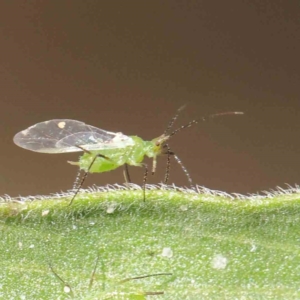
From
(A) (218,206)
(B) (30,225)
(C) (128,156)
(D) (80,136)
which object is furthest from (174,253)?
(D) (80,136)

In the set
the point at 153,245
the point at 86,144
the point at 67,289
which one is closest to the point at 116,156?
the point at 86,144

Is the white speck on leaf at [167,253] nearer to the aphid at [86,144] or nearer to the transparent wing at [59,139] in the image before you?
the aphid at [86,144]

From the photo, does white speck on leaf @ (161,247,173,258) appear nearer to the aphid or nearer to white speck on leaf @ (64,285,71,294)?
white speck on leaf @ (64,285,71,294)

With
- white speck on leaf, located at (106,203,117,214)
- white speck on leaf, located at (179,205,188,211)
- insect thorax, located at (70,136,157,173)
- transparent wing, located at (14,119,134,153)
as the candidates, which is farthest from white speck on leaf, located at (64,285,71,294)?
transparent wing, located at (14,119,134,153)

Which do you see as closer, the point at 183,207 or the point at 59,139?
the point at 183,207

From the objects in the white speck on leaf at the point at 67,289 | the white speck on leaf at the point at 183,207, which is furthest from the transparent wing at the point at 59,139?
the white speck on leaf at the point at 67,289

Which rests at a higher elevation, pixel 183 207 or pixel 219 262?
pixel 183 207

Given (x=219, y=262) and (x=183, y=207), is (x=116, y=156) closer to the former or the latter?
(x=183, y=207)

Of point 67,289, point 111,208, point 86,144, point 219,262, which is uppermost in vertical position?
point 86,144
